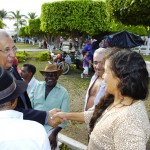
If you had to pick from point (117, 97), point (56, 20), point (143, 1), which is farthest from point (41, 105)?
point (56, 20)

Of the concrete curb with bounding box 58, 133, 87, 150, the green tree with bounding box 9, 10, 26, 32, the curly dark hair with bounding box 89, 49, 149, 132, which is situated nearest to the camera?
the curly dark hair with bounding box 89, 49, 149, 132

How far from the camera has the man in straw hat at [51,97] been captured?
11.9ft

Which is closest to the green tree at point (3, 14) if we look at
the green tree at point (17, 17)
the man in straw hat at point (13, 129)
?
the green tree at point (17, 17)

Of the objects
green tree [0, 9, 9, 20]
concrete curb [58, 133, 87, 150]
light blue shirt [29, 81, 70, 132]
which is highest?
green tree [0, 9, 9, 20]

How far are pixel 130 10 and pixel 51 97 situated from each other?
252 centimetres

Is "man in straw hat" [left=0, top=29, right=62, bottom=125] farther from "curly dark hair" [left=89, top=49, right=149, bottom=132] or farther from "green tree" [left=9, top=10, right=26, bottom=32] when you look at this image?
"green tree" [left=9, top=10, right=26, bottom=32]

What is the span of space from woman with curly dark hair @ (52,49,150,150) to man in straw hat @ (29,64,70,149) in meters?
1.51

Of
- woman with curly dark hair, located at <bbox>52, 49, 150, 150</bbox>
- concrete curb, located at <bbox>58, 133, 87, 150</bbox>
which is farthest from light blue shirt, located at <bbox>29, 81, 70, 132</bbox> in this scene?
woman with curly dark hair, located at <bbox>52, 49, 150, 150</bbox>

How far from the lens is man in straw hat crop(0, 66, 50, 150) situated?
58.4 inches

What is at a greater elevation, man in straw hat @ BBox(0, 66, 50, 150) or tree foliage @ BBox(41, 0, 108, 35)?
tree foliage @ BBox(41, 0, 108, 35)

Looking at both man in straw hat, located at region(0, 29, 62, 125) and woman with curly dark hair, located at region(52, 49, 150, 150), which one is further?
man in straw hat, located at region(0, 29, 62, 125)

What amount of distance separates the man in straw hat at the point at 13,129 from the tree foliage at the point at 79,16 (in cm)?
1235

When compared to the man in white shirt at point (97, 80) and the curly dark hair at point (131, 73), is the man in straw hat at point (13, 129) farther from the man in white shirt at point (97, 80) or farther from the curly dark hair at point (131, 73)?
the man in white shirt at point (97, 80)

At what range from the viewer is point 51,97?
3680mm
